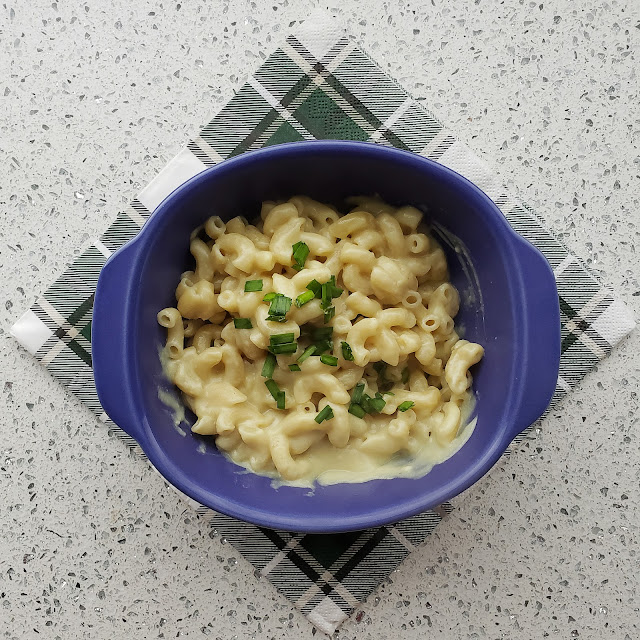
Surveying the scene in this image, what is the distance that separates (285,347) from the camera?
1327 mm

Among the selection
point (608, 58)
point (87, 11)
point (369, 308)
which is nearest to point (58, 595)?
point (369, 308)

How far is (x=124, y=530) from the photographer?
155 cm

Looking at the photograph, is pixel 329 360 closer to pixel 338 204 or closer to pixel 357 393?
pixel 357 393

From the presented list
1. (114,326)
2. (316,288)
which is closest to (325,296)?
(316,288)

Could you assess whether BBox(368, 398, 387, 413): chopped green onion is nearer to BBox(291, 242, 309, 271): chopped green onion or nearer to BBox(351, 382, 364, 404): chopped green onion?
BBox(351, 382, 364, 404): chopped green onion

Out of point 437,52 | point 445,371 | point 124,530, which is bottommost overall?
point 124,530

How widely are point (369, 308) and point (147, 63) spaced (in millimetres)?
715

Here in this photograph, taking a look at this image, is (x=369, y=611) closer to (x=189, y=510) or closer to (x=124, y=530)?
(x=189, y=510)

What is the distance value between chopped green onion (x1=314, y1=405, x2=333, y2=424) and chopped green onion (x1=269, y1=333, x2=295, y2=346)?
145 millimetres

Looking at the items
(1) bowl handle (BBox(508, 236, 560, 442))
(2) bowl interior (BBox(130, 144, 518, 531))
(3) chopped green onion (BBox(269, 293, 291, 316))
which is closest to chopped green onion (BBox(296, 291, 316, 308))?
(3) chopped green onion (BBox(269, 293, 291, 316))

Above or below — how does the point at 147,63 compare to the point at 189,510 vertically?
above

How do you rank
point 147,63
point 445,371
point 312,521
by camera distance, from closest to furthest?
point 312,521 → point 445,371 → point 147,63

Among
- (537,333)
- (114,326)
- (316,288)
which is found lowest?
(114,326)

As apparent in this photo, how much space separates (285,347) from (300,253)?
178mm
